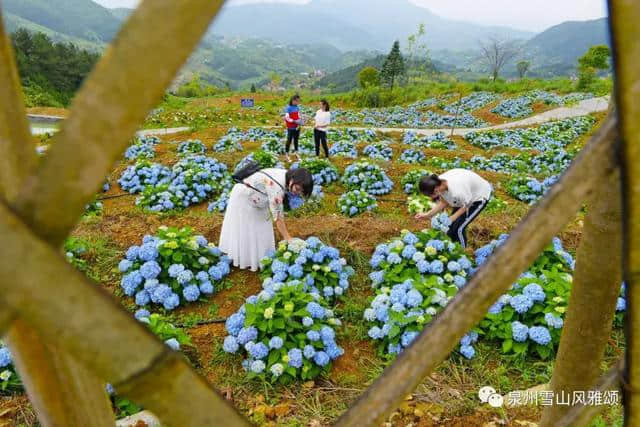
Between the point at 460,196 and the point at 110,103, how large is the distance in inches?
175

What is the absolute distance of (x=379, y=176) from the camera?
325 inches

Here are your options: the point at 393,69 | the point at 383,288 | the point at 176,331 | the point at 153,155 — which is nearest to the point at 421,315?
the point at 383,288

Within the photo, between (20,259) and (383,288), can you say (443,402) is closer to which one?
(383,288)

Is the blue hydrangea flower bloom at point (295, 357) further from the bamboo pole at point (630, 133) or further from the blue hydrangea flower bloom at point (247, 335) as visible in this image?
the bamboo pole at point (630, 133)

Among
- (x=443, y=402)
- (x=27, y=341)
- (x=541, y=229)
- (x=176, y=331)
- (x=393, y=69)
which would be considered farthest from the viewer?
(x=393, y=69)

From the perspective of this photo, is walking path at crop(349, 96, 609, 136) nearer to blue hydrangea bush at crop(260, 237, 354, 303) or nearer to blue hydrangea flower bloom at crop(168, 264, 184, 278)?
blue hydrangea bush at crop(260, 237, 354, 303)

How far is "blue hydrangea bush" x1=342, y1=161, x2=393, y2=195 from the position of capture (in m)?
8.02

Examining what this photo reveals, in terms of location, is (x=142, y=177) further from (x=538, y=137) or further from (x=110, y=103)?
(x=538, y=137)

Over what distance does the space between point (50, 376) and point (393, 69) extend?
129ft

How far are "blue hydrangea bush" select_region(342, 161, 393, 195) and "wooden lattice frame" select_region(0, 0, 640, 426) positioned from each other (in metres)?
7.13

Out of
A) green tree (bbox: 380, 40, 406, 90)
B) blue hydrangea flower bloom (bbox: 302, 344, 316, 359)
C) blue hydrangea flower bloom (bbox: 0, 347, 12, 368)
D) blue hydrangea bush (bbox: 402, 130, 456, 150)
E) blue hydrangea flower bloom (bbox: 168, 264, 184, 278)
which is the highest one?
green tree (bbox: 380, 40, 406, 90)

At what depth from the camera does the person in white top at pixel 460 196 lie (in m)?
4.53

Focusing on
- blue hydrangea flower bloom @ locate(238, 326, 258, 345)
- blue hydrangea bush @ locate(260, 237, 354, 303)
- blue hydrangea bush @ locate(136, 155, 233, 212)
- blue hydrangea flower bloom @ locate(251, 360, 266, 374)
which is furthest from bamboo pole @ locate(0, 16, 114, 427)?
blue hydrangea bush @ locate(136, 155, 233, 212)

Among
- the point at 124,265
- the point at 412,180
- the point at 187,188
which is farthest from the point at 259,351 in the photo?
the point at 412,180
